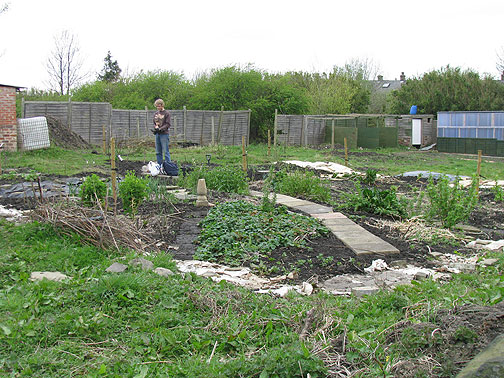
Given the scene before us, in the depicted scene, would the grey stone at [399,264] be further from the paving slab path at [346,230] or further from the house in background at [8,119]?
the house in background at [8,119]

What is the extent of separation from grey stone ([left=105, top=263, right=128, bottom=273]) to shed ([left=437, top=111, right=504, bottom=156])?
2332cm

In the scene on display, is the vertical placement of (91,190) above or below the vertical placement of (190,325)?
above

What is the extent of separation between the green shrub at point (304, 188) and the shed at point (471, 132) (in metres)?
18.0

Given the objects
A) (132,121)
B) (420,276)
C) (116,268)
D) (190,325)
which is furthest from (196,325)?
(132,121)

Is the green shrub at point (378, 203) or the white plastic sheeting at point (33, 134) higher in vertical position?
the white plastic sheeting at point (33, 134)

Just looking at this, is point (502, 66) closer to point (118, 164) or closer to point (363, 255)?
point (118, 164)

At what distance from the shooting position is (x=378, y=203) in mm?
7613

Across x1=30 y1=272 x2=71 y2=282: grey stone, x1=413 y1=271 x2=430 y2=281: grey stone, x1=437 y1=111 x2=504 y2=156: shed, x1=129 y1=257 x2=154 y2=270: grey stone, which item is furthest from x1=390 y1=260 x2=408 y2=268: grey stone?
x1=437 y1=111 x2=504 y2=156: shed

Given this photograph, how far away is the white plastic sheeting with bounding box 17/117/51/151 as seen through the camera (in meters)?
16.2

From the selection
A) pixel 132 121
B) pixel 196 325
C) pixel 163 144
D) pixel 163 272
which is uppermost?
pixel 132 121

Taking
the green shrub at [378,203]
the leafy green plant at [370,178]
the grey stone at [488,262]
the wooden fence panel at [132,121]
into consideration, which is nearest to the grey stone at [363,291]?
the grey stone at [488,262]

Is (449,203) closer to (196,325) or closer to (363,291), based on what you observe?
(363,291)

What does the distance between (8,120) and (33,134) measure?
91 centimetres

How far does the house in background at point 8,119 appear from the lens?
1573 cm
